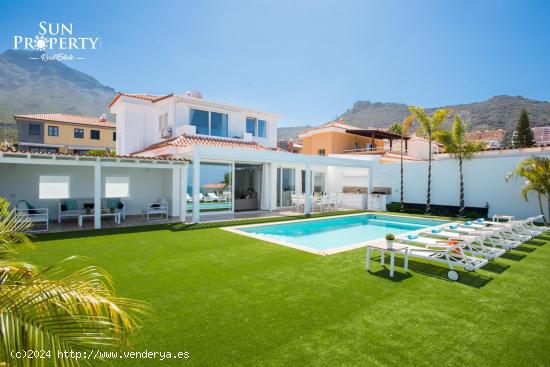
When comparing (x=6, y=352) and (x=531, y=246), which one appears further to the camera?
(x=531, y=246)

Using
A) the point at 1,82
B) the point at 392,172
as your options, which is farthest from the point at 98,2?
the point at 1,82

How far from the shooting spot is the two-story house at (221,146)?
1722cm

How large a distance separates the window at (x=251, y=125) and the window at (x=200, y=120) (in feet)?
11.3

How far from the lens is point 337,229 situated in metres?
15.8

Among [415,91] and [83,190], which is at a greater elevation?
[415,91]

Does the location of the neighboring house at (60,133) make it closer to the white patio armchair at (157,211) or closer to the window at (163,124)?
the window at (163,124)

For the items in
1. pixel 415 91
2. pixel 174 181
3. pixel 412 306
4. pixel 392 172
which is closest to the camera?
pixel 412 306

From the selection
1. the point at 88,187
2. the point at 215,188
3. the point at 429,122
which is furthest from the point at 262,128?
the point at 88,187

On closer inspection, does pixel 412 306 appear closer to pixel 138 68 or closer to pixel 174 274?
pixel 174 274

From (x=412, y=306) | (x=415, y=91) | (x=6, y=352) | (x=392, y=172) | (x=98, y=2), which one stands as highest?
(x=415, y=91)

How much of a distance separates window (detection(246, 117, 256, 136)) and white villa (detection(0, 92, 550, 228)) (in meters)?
0.08

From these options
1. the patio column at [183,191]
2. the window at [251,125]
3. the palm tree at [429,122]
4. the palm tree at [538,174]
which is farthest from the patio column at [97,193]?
the palm tree at [538,174]

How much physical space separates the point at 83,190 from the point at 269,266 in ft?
39.7

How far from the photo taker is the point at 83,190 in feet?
49.8
